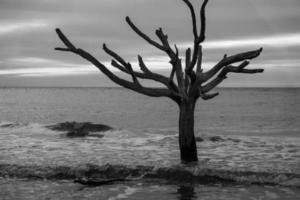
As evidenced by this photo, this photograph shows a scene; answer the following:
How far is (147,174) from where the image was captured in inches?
422

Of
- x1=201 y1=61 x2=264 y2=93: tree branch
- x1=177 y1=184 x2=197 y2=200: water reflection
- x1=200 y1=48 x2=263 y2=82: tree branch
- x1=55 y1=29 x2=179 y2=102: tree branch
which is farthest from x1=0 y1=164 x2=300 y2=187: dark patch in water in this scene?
x1=200 y1=48 x2=263 y2=82: tree branch

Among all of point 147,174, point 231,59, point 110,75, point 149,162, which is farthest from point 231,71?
point 149,162

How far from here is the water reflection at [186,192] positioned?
8305mm

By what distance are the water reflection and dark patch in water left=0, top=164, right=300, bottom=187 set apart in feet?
2.30

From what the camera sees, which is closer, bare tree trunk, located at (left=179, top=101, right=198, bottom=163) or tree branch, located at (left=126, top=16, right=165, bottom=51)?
bare tree trunk, located at (left=179, top=101, right=198, bottom=163)

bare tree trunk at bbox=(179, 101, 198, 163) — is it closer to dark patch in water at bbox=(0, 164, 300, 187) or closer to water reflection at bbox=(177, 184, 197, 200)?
dark patch in water at bbox=(0, 164, 300, 187)

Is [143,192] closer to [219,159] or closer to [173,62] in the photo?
[173,62]

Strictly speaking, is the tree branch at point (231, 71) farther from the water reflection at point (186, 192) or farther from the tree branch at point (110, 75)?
the water reflection at point (186, 192)

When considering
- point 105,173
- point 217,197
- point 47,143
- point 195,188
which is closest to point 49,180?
point 105,173

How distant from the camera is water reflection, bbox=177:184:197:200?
830 centimetres

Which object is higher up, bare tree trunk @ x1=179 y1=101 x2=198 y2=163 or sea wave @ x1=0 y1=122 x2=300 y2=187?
bare tree trunk @ x1=179 y1=101 x2=198 y2=163

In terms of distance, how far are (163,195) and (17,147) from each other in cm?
967

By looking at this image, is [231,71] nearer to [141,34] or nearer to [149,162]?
[141,34]

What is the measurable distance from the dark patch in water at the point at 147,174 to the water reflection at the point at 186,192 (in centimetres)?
70
